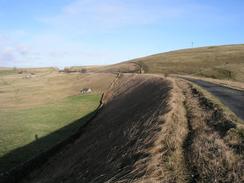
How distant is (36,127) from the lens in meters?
33.1

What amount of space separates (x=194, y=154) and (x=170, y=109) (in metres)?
6.26

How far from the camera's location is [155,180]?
381 inches

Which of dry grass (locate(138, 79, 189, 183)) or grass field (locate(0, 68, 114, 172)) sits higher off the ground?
dry grass (locate(138, 79, 189, 183))

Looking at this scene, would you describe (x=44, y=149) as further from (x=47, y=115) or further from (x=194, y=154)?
(x=194, y=154)

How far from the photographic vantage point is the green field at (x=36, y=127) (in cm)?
2553

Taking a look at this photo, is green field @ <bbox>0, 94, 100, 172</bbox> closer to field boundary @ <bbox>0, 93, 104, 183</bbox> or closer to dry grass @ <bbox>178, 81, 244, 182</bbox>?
field boundary @ <bbox>0, 93, 104, 183</bbox>

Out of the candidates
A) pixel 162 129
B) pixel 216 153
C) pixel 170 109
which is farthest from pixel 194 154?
pixel 170 109

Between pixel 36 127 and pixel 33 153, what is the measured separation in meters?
8.18

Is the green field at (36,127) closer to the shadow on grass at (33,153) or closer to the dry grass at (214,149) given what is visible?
the shadow on grass at (33,153)

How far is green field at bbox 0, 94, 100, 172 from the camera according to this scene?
25.5 meters

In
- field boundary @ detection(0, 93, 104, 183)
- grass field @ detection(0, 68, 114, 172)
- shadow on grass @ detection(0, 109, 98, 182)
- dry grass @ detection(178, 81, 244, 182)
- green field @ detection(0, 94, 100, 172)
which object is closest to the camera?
dry grass @ detection(178, 81, 244, 182)


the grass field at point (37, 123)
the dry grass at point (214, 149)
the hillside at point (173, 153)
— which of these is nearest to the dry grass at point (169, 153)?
the hillside at point (173, 153)

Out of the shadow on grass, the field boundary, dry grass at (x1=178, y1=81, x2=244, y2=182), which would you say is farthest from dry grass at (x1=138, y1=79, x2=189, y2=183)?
the shadow on grass

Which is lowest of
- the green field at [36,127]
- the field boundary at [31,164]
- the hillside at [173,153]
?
the field boundary at [31,164]
